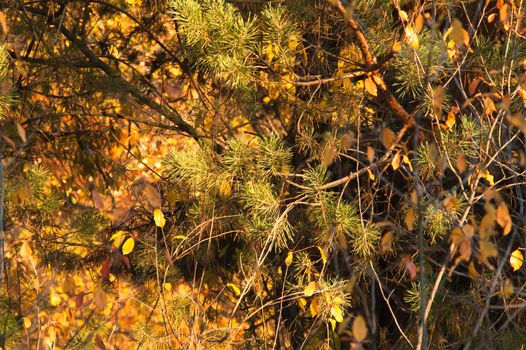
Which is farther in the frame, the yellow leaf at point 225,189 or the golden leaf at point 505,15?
the yellow leaf at point 225,189

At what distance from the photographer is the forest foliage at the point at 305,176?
3.94 meters

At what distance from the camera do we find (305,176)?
4.05m

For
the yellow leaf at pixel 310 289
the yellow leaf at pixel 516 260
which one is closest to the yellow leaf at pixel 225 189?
the yellow leaf at pixel 310 289

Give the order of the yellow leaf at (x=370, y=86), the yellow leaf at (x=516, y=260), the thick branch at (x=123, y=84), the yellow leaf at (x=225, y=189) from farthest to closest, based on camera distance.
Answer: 1. the thick branch at (x=123, y=84)
2. the yellow leaf at (x=225, y=189)
3. the yellow leaf at (x=370, y=86)
4. the yellow leaf at (x=516, y=260)

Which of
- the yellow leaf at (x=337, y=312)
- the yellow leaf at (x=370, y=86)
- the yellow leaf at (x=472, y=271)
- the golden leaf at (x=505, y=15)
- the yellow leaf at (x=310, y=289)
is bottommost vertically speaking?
the yellow leaf at (x=472, y=271)

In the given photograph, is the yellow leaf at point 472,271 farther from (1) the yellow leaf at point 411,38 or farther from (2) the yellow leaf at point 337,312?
(1) the yellow leaf at point 411,38

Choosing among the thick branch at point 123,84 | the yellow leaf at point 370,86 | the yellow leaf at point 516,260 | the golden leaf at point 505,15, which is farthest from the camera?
the thick branch at point 123,84

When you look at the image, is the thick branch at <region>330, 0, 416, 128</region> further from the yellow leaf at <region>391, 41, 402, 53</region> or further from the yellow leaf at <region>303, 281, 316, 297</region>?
the yellow leaf at <region>303, 281, 316, 297</region>

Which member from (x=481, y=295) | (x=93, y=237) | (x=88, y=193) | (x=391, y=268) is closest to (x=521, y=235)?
(x=481, y=295)

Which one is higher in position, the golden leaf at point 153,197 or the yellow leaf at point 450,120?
the golden leaf at point 153,197

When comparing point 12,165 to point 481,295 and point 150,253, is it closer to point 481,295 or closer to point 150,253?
point 150,253

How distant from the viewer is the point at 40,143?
5.57 meters

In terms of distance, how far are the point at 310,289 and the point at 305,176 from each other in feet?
1.69

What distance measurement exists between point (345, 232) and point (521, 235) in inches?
37.9
